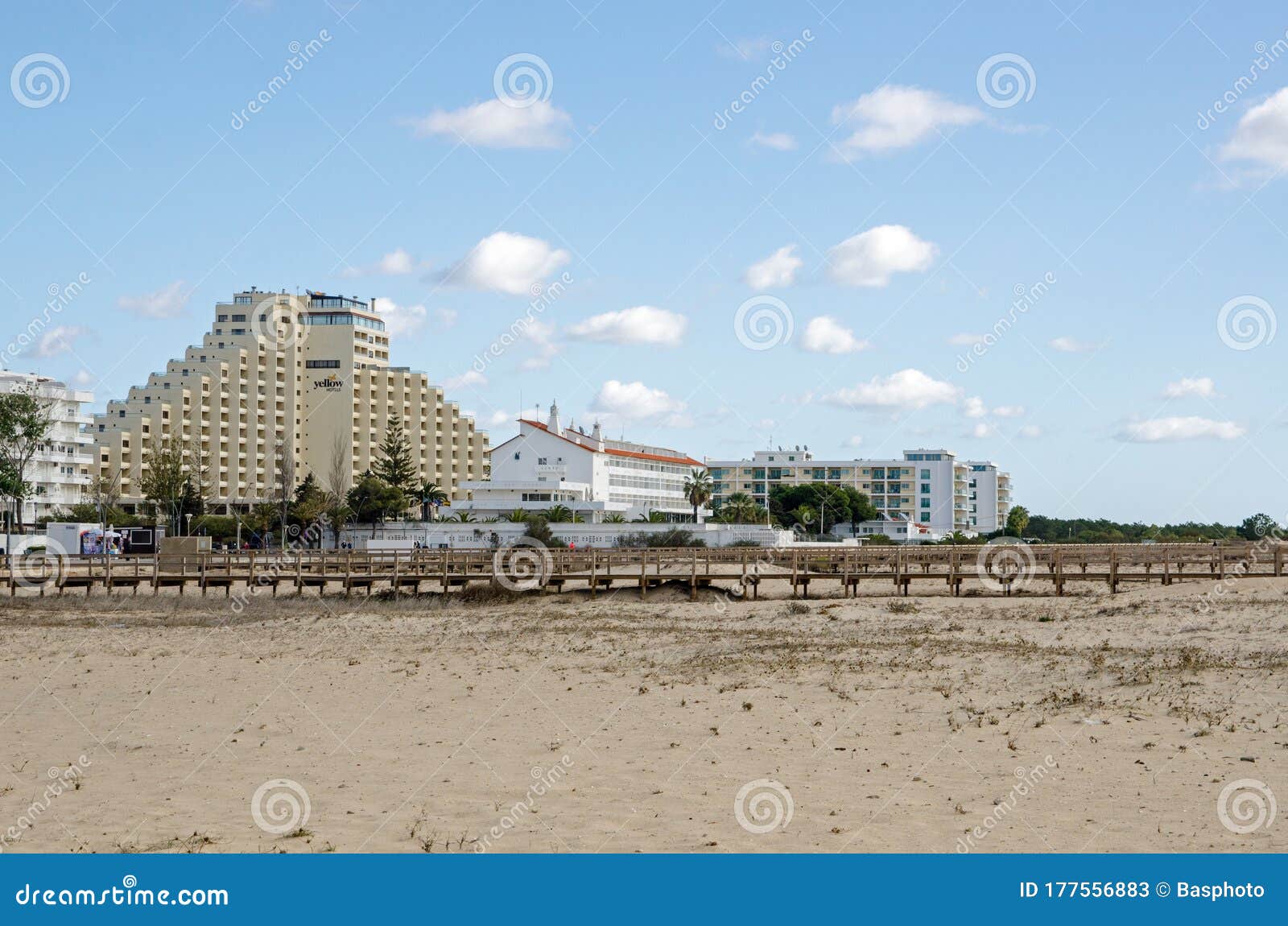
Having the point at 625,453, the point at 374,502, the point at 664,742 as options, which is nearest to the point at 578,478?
the point at 625,453

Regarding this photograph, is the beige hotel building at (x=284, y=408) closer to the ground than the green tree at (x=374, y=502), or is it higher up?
higher up

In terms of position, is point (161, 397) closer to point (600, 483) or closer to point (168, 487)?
point (168, 487)

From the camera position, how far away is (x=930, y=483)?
6043 inches

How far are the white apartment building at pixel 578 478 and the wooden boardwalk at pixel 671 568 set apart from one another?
5073cm

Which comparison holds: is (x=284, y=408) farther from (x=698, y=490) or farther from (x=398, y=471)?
(x=698, y=490)

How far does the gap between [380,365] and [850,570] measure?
338 feet

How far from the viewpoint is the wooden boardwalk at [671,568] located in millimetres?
39469

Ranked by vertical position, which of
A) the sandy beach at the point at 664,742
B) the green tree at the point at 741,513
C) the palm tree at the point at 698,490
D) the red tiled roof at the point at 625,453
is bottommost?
the sandy beach at the point at 664,742

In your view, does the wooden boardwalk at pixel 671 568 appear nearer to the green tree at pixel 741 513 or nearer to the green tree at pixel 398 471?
the green tree at pixel 398 471

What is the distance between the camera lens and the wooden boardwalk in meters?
39.5

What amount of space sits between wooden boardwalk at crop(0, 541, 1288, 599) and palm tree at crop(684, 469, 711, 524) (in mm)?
62802

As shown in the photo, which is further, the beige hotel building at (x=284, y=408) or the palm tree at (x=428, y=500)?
the beige hotel building at (x=284, y=408)

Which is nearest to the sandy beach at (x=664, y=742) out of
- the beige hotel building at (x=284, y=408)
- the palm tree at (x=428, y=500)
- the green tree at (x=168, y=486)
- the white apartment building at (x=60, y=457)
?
the palm tree at (x=428, y=500)

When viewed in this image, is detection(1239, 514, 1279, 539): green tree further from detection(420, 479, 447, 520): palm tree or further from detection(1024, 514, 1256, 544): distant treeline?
detection(420, 479, 447, 520): palm tree
